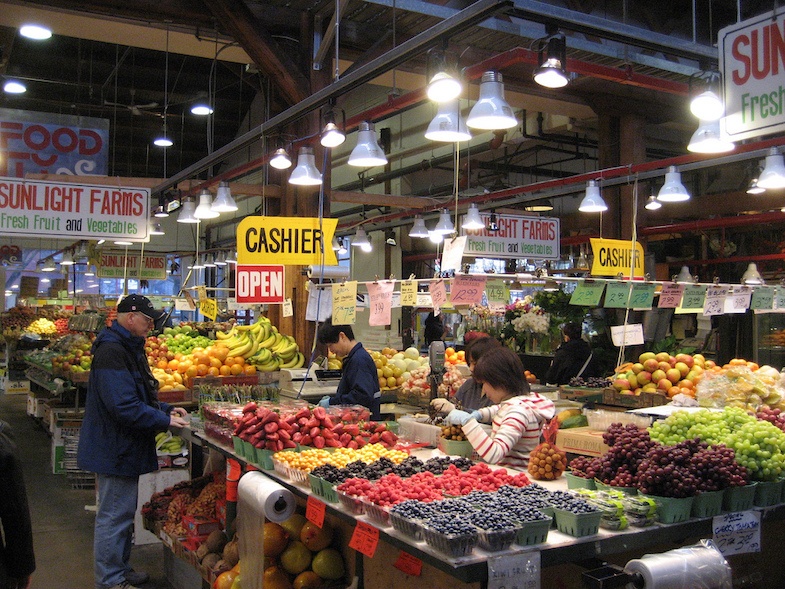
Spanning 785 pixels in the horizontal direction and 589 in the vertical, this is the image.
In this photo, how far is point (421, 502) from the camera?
9.37ft

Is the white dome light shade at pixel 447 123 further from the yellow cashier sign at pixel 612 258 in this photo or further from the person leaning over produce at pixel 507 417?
the yellow cashier sign at pixel 612 258

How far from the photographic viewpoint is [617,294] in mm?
5848

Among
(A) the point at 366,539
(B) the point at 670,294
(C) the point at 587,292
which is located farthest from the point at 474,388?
(A) the point at 366,539

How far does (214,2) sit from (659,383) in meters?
5.63

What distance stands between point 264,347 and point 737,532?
6.05m

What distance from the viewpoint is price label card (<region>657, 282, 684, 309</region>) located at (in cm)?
621

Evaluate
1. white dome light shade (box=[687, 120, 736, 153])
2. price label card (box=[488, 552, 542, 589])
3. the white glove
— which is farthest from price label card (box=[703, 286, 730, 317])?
price label card (box=[488, 552, 542, 589])

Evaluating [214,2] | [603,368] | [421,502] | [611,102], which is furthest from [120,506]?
[611,102]

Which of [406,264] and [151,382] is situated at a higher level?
[406,264]

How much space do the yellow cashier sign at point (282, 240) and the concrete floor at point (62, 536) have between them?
2.65 metres

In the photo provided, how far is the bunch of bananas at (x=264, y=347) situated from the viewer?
7.98 meters

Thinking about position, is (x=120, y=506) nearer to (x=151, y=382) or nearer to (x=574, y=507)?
(x=151, y=382)

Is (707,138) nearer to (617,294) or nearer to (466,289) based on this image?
(617,294)

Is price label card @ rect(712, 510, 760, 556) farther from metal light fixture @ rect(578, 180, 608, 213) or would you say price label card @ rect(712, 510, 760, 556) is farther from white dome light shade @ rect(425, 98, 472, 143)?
metal light fixture @ rect(578, 180, 608, 213)
